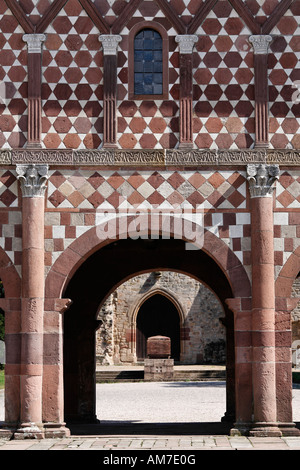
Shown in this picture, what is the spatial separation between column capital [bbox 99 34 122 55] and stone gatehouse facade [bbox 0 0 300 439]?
4 cm

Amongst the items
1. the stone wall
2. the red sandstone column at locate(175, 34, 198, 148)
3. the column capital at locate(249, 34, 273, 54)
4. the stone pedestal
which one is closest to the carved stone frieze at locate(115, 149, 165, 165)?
the red sandstone column at locate(175, 34, 198, 148)

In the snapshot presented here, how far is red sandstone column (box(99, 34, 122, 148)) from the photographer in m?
13.9

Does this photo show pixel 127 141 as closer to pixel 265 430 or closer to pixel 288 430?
pixel 265 430

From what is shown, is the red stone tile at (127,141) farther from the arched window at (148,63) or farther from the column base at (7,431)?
the column base at (7,431)

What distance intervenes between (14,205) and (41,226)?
583mm

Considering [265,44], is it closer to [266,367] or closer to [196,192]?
[196,192]

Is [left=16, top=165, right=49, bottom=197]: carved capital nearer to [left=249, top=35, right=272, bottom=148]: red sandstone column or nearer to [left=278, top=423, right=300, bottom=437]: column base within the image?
[left=249, top=35, right=272, bottom=148]: red sandstone column

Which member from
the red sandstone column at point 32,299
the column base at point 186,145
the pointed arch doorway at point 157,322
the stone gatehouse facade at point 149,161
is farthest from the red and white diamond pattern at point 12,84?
the pointed arch doorway at point 157,322

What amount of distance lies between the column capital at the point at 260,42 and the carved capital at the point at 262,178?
73.0 inches

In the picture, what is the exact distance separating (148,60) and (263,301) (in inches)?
165

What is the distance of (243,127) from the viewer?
14.0 m

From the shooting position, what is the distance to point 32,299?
13477mm

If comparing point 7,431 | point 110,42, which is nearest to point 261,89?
point 110,42

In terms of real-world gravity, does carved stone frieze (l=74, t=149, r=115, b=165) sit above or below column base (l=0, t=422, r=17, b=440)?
above
